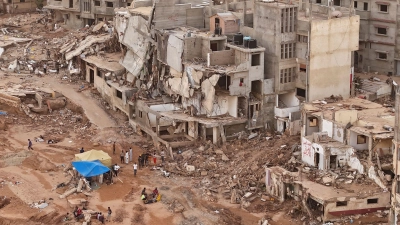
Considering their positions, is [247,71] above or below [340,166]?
above

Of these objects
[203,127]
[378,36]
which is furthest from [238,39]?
[378,36]

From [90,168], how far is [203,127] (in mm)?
8679

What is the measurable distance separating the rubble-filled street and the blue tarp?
0.12 meters

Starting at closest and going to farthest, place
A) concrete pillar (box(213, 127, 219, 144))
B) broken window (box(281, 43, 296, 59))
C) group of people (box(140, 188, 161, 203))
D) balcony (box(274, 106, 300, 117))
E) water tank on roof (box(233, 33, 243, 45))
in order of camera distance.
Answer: group of people (box(140, 188, 161, 203)) → concrete pillar (box(213, 127, 219, 144)) → broken window (box(281, 43, 296, 59)) → balcony (box(274, 106, 300, 117)) → water tank on roof (box(233, 33, 243, 45))

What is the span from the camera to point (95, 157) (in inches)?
2312

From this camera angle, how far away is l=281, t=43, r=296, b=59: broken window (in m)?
62.2

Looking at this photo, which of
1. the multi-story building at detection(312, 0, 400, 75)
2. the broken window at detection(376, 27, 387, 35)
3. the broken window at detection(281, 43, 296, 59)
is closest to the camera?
the broken window at detection(281, 43, 296, 59)

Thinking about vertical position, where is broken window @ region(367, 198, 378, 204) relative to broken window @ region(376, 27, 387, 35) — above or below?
below

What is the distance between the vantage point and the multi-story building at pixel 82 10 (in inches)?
3455

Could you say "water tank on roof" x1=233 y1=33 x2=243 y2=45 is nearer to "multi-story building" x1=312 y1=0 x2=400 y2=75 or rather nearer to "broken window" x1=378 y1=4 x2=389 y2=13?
"multi-story building" x1=312 y1=0 x2=400 y2=75

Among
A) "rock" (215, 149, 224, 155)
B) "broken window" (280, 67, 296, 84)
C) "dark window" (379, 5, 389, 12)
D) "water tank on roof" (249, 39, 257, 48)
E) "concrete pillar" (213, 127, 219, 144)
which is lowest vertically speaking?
"rock" (215, 149, 224, 155)

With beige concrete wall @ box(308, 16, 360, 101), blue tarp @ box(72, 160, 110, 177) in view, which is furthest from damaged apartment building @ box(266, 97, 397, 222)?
blue tarp @ box(72, 160, 110, 177)

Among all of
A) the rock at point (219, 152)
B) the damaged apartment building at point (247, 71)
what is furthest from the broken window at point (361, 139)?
→ the rock at point (219, 152)

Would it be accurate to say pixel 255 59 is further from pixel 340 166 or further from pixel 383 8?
pixel 383 8
